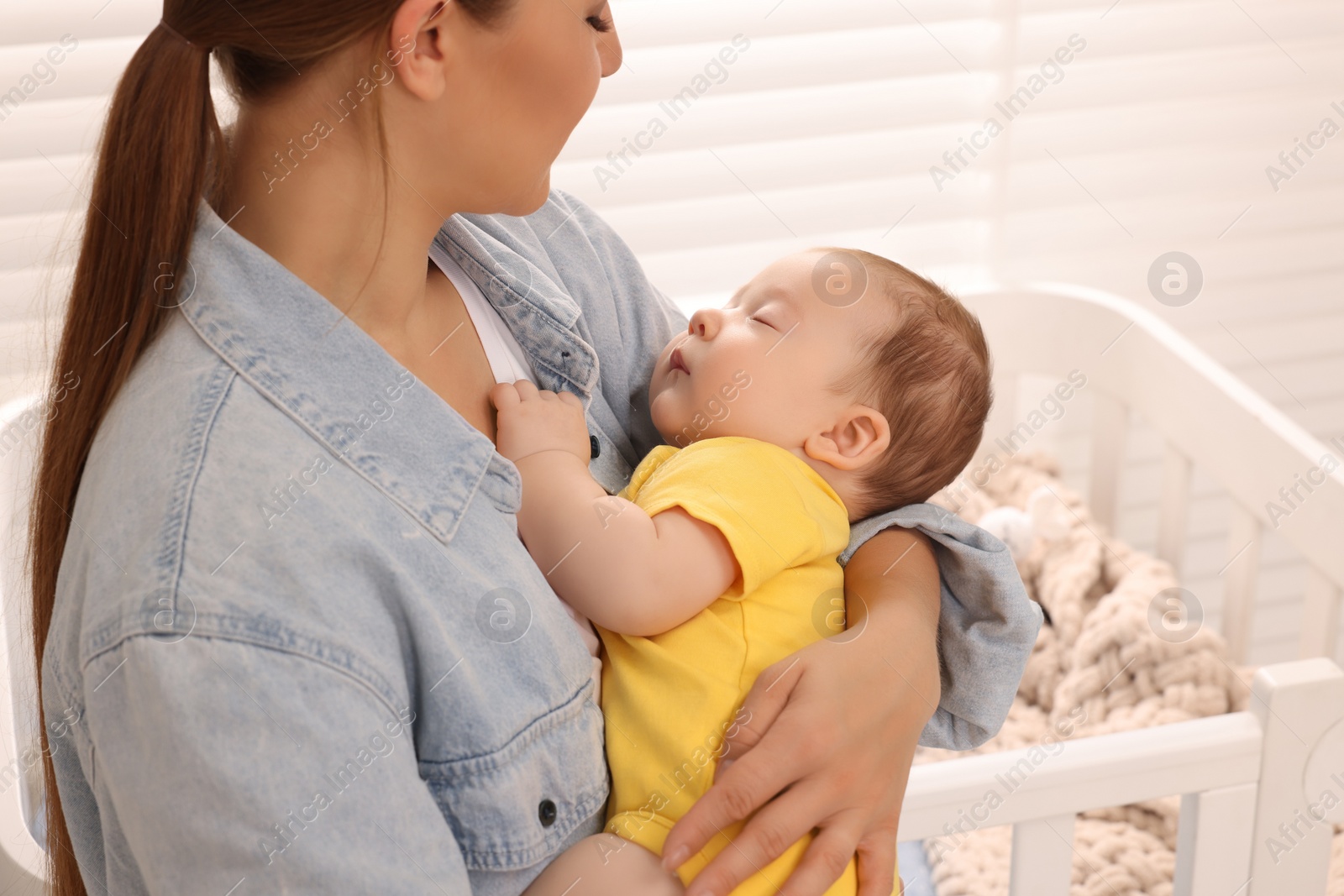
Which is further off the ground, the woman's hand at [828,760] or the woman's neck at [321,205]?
the woman's neck at [321,205]

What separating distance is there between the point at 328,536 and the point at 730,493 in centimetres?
35

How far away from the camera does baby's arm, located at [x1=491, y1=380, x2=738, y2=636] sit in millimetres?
834

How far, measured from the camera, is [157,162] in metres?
0.71

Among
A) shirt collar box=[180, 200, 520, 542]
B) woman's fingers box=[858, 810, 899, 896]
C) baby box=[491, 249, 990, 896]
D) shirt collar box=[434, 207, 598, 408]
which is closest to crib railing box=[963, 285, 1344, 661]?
baby box=[491, 249, 990, 896]

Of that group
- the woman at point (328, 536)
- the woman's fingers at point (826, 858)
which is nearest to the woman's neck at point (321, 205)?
the woman at point (328, 536)

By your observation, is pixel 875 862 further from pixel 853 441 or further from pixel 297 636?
pixel 297 636

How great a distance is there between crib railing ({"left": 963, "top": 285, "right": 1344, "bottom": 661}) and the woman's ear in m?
1.31

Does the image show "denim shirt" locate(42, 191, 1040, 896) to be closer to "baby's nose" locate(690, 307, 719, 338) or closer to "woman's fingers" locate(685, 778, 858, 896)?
"woman's fingers" locate(685, 778, 858, 896)

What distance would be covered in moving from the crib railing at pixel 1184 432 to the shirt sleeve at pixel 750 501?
0.91 metres

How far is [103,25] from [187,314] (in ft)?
4.04

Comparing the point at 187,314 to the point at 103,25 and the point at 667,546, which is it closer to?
the point at 667,546

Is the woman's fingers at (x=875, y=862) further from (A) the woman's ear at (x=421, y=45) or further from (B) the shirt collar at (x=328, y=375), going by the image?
(A) the woman's ear at (x=421, y=45)

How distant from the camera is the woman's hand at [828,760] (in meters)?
0.80

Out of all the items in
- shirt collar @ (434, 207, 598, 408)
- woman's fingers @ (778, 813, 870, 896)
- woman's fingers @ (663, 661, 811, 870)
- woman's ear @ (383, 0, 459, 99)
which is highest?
woman's ear @ (383, 0, 459, 99)
